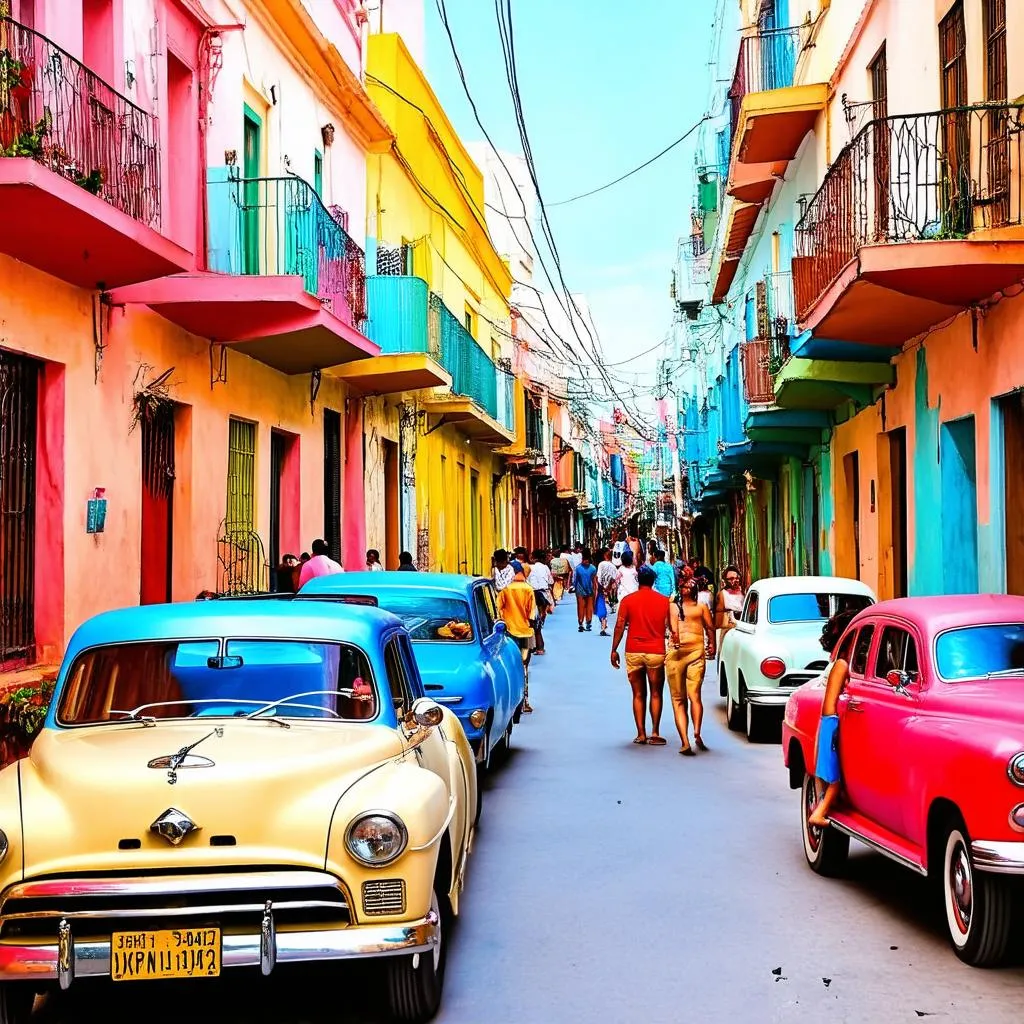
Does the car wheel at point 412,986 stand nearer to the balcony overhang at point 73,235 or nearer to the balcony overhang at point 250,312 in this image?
the balcony overhang at point 73,235

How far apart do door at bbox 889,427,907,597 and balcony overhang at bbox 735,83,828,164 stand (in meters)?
4.73

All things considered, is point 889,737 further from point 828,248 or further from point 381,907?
point 828,248

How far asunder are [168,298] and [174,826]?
325 inches

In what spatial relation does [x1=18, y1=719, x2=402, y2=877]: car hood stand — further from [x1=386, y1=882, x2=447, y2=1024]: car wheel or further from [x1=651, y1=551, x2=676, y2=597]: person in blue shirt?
[x1=651, y1=551, x2=676, y2=597]: person in blue shirt

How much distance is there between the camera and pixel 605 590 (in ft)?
100

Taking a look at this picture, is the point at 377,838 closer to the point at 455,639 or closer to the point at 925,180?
the point at 455,639

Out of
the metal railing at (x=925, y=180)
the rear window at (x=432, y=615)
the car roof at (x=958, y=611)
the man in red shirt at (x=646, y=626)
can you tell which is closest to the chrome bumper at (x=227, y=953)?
the car roof at (x=958, y=611)

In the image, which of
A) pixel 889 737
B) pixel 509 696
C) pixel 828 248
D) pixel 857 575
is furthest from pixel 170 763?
pixel 857 575

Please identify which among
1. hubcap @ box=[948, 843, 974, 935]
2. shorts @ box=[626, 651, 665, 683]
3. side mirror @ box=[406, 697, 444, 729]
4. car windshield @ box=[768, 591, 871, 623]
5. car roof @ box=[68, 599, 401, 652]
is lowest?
hubcap @ box=[948, 843, 974, 935]

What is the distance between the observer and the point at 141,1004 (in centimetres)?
541

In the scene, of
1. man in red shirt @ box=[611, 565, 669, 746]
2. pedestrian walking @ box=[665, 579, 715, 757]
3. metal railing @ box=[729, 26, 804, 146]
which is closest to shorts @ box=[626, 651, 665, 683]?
man in red shirt @ box=[611, 565, 669, 746]

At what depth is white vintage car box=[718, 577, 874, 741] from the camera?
12828 mm

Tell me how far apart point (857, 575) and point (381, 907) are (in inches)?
640

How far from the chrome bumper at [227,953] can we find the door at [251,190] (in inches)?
404
